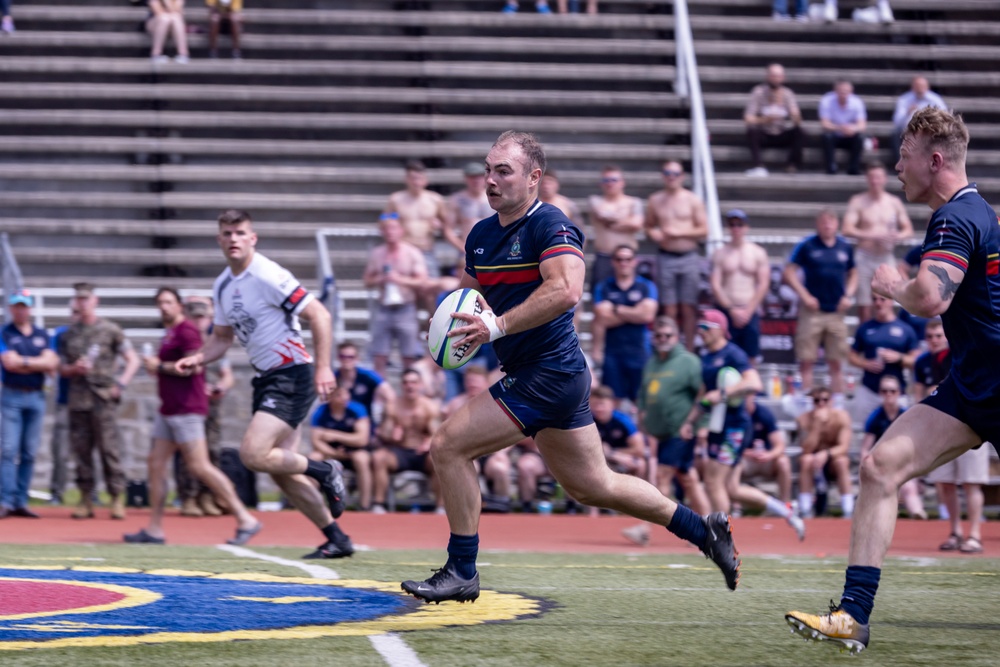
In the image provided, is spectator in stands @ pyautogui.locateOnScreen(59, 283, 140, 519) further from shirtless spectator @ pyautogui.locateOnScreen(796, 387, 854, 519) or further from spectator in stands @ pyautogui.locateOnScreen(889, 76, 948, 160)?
spectator in stands @ pyautogui.locateOnScreen(889, 76, 948, 160)

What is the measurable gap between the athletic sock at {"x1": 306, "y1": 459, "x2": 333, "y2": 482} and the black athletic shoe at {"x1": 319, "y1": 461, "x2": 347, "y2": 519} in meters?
0.02

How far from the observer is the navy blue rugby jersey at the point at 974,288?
222 inches

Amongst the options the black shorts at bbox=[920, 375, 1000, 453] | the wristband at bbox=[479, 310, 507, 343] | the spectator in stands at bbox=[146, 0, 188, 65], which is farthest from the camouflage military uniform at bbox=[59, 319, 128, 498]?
the black shorts at bbox=[920, 375, 1000, 453]

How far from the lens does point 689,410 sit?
12.5 metres

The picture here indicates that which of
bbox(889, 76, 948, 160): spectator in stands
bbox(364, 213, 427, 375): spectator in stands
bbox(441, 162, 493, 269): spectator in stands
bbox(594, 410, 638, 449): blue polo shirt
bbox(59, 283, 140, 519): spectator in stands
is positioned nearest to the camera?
bbox(59, 283, 140, 519): spectator in stands

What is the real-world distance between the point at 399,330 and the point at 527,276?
8714mm

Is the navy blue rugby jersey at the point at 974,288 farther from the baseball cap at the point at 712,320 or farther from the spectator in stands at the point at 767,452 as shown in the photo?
the spectator in stands at the point at 767,452

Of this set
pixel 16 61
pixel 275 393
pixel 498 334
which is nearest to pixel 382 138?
pixel 16 61

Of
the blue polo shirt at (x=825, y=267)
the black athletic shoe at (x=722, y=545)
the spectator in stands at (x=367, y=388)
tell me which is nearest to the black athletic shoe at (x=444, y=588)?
the black athletic shoe at (x=722, y=545)

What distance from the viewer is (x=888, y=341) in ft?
47.8

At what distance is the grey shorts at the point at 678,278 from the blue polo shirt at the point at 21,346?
20.7ft

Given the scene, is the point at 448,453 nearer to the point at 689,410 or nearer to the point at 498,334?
the point at 498,334

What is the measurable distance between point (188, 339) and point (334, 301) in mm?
3140

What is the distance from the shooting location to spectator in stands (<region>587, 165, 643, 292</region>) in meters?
15.3
